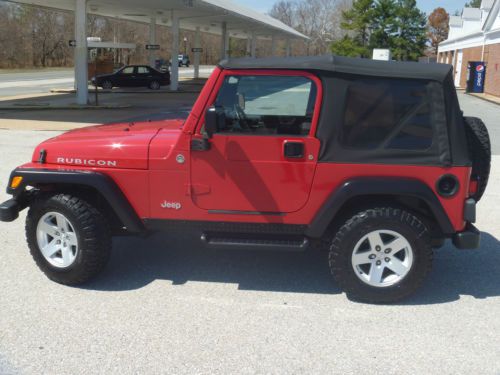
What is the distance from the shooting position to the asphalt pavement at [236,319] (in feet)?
11.1

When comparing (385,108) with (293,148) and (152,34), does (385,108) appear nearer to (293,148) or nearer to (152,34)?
(293,148)

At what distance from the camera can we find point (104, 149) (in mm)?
4375

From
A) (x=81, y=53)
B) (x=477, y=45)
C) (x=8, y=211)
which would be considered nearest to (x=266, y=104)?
(x=8, y=211)

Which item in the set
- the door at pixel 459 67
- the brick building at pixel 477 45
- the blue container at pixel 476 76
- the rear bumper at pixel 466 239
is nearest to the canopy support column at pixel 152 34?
the blue container at pixel 476 76

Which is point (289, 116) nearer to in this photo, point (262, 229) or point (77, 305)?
point (262, 229)

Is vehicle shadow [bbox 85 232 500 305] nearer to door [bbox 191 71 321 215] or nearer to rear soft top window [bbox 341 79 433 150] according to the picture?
door [bbox 191 71 321 215]

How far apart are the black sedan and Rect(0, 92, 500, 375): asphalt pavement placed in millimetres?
28746

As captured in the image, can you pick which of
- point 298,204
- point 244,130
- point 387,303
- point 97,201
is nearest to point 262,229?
point 298,204

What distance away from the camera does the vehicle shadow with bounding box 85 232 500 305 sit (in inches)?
179

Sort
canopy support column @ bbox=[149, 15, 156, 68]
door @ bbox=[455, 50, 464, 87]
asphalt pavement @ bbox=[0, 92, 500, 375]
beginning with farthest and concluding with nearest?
door @ bbox=[455, 50, 464, 87] < canopy support column @ bbox=[149, 15, 156, 68] < asphalt pavement @ bbox=[0, 92, 500, 375]

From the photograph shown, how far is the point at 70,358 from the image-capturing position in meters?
3.40

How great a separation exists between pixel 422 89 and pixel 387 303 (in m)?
1.65

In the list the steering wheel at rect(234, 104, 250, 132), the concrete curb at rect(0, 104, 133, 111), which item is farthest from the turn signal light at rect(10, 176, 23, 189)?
the concrete curb at rect(0, 104, 133, 111)

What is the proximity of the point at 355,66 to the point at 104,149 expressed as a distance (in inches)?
81.2
